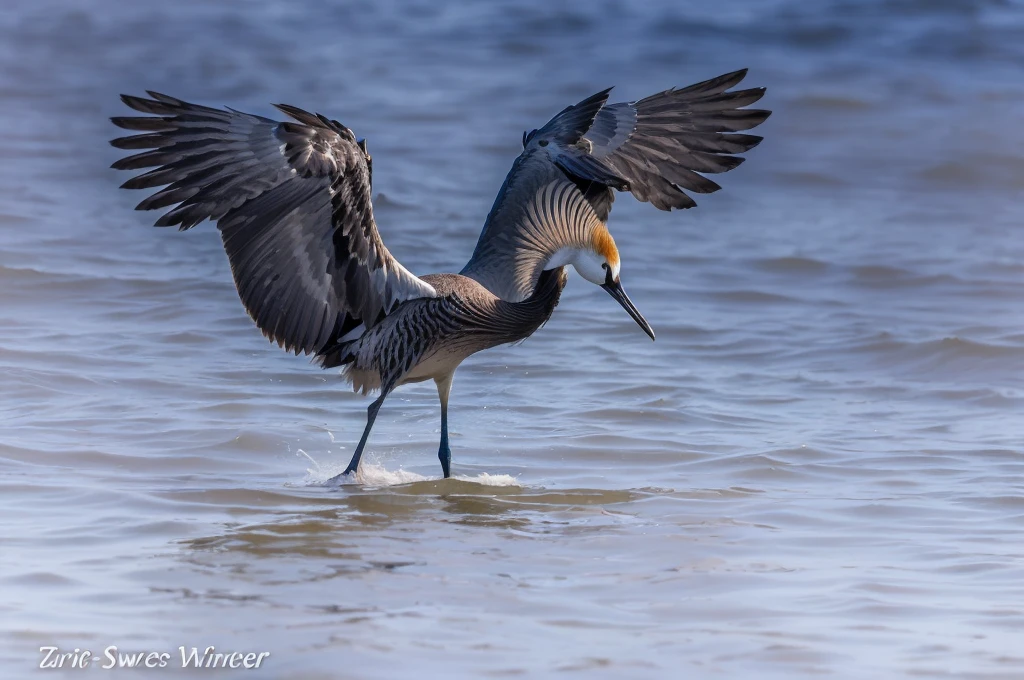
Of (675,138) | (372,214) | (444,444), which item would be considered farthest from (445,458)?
(675,138)

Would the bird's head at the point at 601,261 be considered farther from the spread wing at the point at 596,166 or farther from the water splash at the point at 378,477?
the water splash at the point at 378,477

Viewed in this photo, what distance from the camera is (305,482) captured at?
20.4 ft

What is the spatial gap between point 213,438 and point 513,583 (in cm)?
263

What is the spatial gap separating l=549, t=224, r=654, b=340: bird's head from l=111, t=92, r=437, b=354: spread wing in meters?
0.77

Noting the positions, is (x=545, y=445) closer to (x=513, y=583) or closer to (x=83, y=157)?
(x=513, y=583)

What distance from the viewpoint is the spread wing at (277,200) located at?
211 inches

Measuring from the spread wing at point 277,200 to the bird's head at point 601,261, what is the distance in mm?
774

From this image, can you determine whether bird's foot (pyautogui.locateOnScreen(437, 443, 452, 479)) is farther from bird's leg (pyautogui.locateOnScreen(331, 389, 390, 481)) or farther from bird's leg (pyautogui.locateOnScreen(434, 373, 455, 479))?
bird's leg (pyautogui.locateOnScreen(331, 389, 390, 481))

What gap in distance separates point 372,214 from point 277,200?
1.26 ft

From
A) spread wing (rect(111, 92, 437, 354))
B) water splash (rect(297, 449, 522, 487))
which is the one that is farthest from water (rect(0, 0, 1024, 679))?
spread wing (rect(111, 92, 437, 354))

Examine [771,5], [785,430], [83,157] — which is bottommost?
[785,430]

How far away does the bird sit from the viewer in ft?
17.7

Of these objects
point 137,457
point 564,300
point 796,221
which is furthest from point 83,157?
point 137,457

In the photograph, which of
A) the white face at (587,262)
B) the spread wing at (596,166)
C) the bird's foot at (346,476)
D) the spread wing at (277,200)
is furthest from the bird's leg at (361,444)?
the white face at (587,262)
